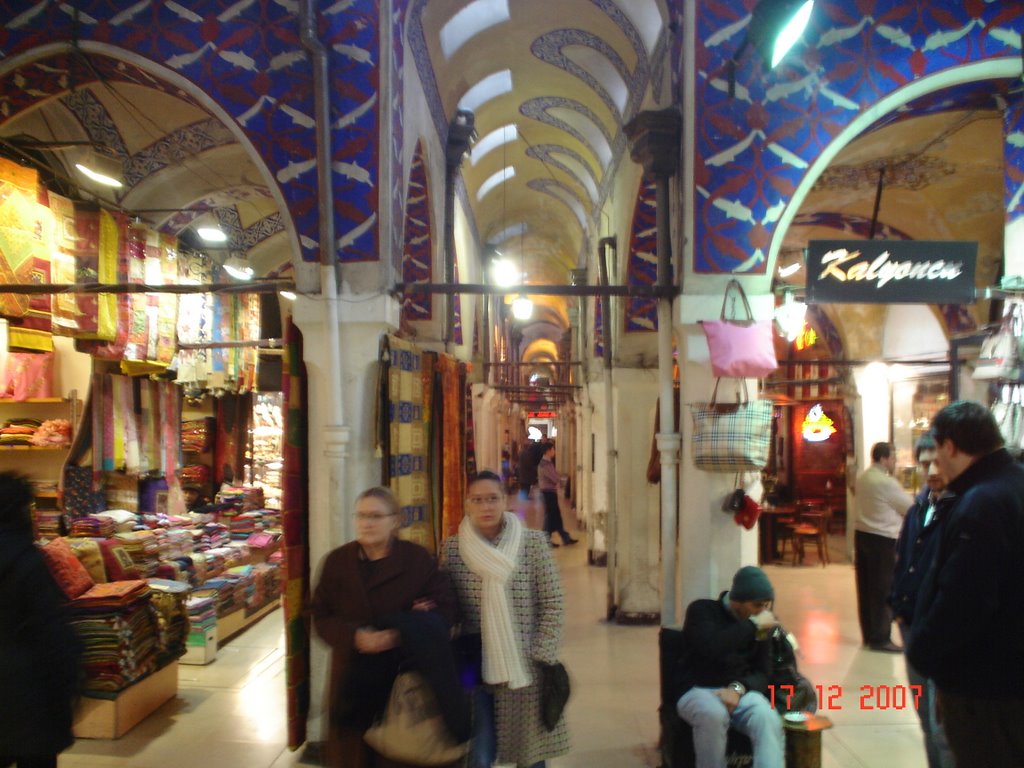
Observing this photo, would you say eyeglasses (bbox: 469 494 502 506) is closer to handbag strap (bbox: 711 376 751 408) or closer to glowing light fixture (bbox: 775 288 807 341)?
handbag strap (bbox: 711 376 751 408)

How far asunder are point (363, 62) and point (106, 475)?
5.57 meters

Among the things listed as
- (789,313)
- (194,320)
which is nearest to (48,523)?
(194,320)

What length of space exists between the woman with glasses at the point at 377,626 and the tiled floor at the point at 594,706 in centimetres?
213

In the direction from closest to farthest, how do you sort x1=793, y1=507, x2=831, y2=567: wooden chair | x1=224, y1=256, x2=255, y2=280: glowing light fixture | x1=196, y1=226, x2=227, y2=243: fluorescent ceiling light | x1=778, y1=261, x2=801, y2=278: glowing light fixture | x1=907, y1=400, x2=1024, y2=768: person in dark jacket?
x1=907, y1=400, x2=1024, y2=768: person in dark jacket
x1=196, y1=226, x2=227, y2=243: fluorescent ceiling light
x1=778, y1=261, x2=801, y2=278: glowing light fixture
x1=224, y1=256, x2=255, y2=280: glowing light fixture
x1=793, y1=507, x2=831, y2=567: wooden chair

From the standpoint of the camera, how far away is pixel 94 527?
21.8ft

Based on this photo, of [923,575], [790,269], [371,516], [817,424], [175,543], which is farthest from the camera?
[817,424]

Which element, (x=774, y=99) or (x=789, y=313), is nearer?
(x=774, y=99)

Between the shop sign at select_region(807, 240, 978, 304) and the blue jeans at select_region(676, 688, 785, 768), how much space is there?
2517mm

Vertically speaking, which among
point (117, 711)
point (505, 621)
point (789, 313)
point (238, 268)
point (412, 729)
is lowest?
point (117, 711)

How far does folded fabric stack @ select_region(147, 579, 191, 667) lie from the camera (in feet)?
16.9

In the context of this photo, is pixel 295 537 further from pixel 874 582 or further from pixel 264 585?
pixel 874 582

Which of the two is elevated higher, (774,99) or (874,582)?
(774,99)

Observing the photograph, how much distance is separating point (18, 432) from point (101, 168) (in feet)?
9.10
